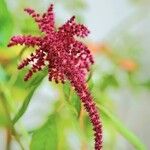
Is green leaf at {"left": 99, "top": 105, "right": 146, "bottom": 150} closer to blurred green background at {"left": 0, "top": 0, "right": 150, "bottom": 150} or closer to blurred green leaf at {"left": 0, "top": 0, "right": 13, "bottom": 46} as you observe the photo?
blurred green background at {"left": 0, "top": 0, "right": 150, "bottom": 150}

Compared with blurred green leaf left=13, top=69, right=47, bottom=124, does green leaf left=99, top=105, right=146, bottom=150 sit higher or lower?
lower

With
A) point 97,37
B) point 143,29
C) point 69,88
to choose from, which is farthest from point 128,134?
point 143,29

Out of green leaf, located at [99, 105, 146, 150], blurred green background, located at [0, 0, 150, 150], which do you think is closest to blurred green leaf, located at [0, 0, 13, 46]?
blurred green background, located at [0, 0, 150, 150]

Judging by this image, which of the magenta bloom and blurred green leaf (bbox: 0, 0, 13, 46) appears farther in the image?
blurred green leaf (bbox: 0, 0, 13, 46)

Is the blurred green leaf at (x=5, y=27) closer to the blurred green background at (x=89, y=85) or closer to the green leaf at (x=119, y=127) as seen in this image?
the blurred green background at (x=89, y=85)

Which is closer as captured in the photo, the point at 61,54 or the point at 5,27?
the point at 61,54

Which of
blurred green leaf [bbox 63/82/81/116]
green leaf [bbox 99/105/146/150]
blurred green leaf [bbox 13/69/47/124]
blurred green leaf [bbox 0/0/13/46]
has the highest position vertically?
blurred green leaf [bbox 0/0/13/46]
